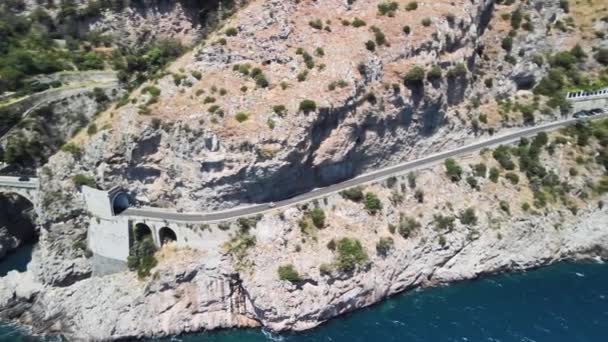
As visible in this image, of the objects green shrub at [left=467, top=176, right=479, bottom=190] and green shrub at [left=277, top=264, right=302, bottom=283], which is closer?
green shrub at [left=277, top=264, right=302, bottom=283]

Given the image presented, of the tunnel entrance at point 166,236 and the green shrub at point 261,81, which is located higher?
the green shrub at point 261,81

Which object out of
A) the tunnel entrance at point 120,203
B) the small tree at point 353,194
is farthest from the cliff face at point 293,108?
the small tree at point 353,194

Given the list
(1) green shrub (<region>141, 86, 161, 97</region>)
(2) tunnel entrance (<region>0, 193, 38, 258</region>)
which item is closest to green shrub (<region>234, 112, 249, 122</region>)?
(1) green shrub (<region>141, 86, 161, 97</region>)

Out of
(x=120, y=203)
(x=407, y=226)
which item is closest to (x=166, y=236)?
(x=120, y=203)

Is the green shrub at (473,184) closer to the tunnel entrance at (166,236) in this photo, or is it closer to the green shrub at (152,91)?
the tunnel entrance at (166,236)

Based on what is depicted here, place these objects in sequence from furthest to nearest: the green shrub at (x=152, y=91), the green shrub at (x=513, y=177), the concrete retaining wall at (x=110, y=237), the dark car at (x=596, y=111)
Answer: the dark car at (x=596, y=111)
the green shrub at (x=513, y=177)
the green shrub at (x=152, y=91)
the concrete retaining wall at (x=110, y=237)

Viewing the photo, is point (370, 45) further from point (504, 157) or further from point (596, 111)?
point (596, 111)

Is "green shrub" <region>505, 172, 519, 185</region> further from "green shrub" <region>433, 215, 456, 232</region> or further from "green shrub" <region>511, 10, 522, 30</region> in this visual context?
"green shrub" <region>511, 10, 522, 30</region>
